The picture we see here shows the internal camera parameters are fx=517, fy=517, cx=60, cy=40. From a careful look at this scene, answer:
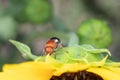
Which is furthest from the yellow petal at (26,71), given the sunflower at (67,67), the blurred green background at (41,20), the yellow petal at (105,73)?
the blurred green background at (41,20)

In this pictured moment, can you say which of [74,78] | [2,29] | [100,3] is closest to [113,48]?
[100,3]

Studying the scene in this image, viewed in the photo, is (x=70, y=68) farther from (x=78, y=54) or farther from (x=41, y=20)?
(x=41, y=20)

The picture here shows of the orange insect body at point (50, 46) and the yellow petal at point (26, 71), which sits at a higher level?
the orange insect body at point (50, 46)

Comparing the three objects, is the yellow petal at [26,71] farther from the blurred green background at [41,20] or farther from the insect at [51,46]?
the blurred green background at [41,20]

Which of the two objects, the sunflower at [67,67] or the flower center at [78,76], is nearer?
the sunflower at [67,67]

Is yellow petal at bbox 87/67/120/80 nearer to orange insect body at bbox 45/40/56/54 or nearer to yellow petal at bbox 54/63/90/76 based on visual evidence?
yellow petal at bbox 54/63/90/76

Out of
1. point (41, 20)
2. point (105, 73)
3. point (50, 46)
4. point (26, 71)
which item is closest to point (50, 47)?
point (50, 46)

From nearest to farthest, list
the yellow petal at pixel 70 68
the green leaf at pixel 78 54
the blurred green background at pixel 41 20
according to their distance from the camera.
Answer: the yellow petal at pixel 70 68, the green leaf at pixel 78 54, the blurred green background at pixel 41 20

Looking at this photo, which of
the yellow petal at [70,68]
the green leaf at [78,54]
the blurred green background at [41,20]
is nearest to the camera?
the yellow petal at [70,68]
